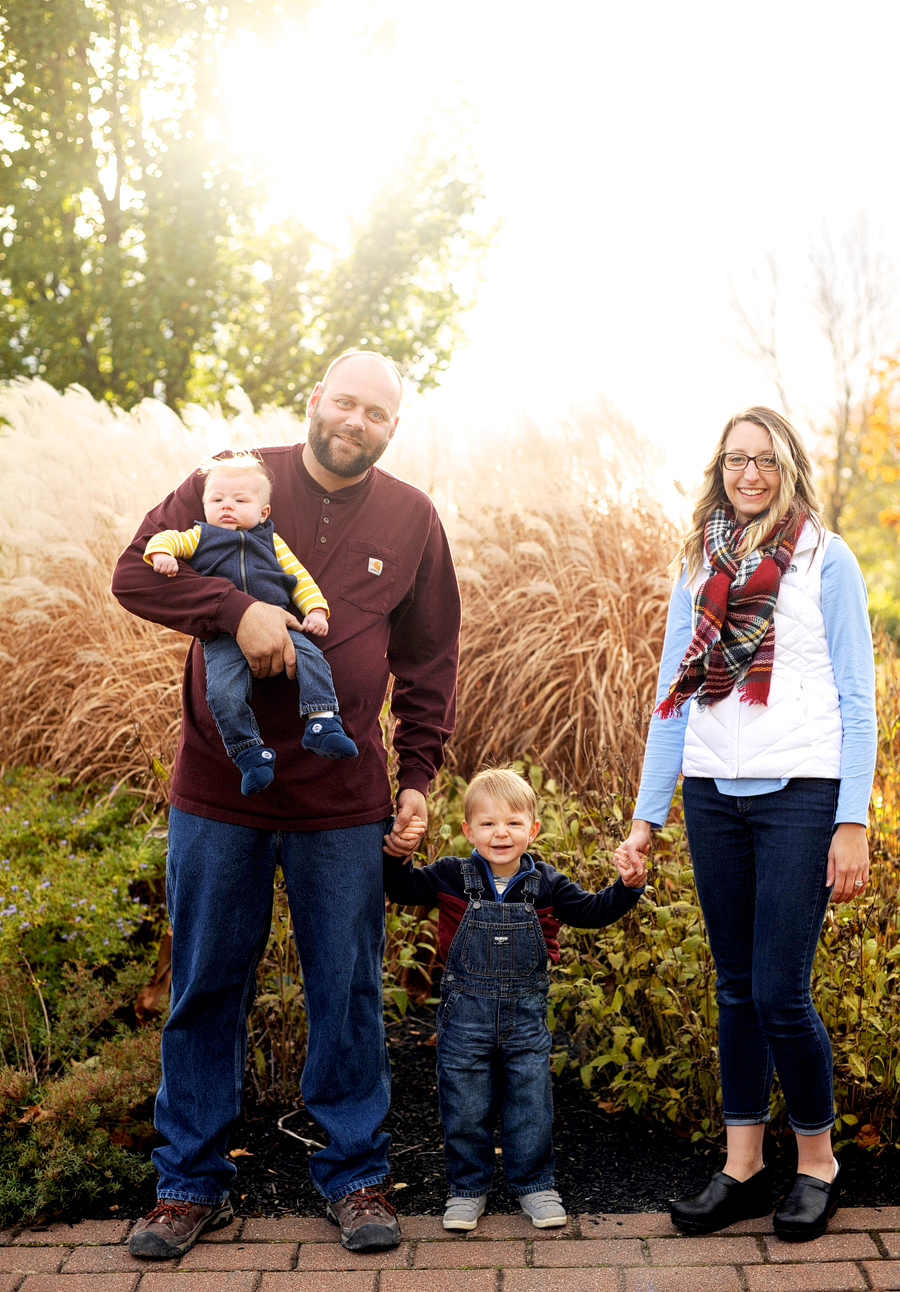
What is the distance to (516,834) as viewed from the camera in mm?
2672

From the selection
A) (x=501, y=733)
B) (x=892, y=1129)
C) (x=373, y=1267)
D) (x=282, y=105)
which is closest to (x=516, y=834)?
(x=373, y=1267)

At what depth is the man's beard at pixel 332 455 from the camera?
2531mm

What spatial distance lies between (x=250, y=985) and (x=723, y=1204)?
3.97 feet

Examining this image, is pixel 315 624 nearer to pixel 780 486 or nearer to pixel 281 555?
pixel 281 555

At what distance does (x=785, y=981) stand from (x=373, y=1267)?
1105mm

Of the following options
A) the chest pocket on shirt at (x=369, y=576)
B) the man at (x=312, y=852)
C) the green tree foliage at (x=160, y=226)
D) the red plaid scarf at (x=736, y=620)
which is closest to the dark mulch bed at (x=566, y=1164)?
the man at (x=312, y=852)

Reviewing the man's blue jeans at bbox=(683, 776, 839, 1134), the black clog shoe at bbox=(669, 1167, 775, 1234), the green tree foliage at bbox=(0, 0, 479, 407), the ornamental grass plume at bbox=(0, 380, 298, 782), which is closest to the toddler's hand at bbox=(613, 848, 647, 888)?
the man's blue jeans at bbox=(683, 776, 839, 1134)

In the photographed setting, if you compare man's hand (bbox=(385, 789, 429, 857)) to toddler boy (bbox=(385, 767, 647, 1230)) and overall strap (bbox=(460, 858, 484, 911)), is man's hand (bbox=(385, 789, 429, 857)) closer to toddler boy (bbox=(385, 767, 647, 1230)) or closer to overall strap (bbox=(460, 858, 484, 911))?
toddler boy (bbox=(385, 767, 647, 1230))

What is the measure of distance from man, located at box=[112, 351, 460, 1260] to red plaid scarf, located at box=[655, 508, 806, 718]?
705 millimetres

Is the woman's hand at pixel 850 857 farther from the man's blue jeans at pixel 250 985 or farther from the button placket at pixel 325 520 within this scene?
the button placket at pixel 325 520

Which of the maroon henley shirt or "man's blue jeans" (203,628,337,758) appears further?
the maroon henley shirt

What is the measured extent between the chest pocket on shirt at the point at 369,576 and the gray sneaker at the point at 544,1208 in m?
1.45

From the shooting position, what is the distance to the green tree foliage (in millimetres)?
10734

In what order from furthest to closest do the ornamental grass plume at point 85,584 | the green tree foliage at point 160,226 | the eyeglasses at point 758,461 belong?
the green tree foliage at point 160,226 → the ornamental grass plume at point 85,584 → the eyeglasses at point 758,461
